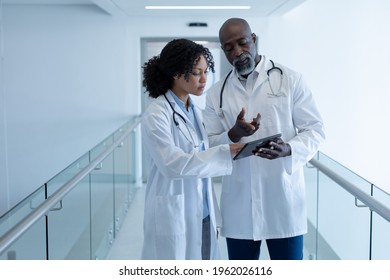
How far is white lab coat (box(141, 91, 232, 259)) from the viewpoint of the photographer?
2033 millimetres

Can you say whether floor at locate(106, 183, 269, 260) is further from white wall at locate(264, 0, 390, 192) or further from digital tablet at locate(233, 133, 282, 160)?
white wall at locate(264, 0, 390, 192)

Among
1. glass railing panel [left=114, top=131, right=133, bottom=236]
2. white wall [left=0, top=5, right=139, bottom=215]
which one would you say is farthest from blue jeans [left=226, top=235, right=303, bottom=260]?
white wall [left=0, top=5, right=139, bottom=215]

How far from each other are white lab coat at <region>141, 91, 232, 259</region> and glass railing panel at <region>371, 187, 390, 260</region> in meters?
0.66

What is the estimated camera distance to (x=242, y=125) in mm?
2104

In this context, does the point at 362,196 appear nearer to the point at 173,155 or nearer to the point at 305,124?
the point at 305,124

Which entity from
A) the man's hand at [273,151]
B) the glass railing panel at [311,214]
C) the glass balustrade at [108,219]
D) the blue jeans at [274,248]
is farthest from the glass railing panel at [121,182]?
the man's hand at [273,151]

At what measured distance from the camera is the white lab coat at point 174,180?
2.03 meters

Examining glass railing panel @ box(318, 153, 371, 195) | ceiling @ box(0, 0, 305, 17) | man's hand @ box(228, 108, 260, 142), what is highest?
ceiling @ box(0, 0, 305, 17)

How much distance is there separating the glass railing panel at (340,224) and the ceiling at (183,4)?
2722mm

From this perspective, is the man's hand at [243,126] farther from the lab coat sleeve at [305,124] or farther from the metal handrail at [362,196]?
the metal handrail at [362,196]

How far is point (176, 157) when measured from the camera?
201 centimetres

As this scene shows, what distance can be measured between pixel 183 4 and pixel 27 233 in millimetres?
4180
